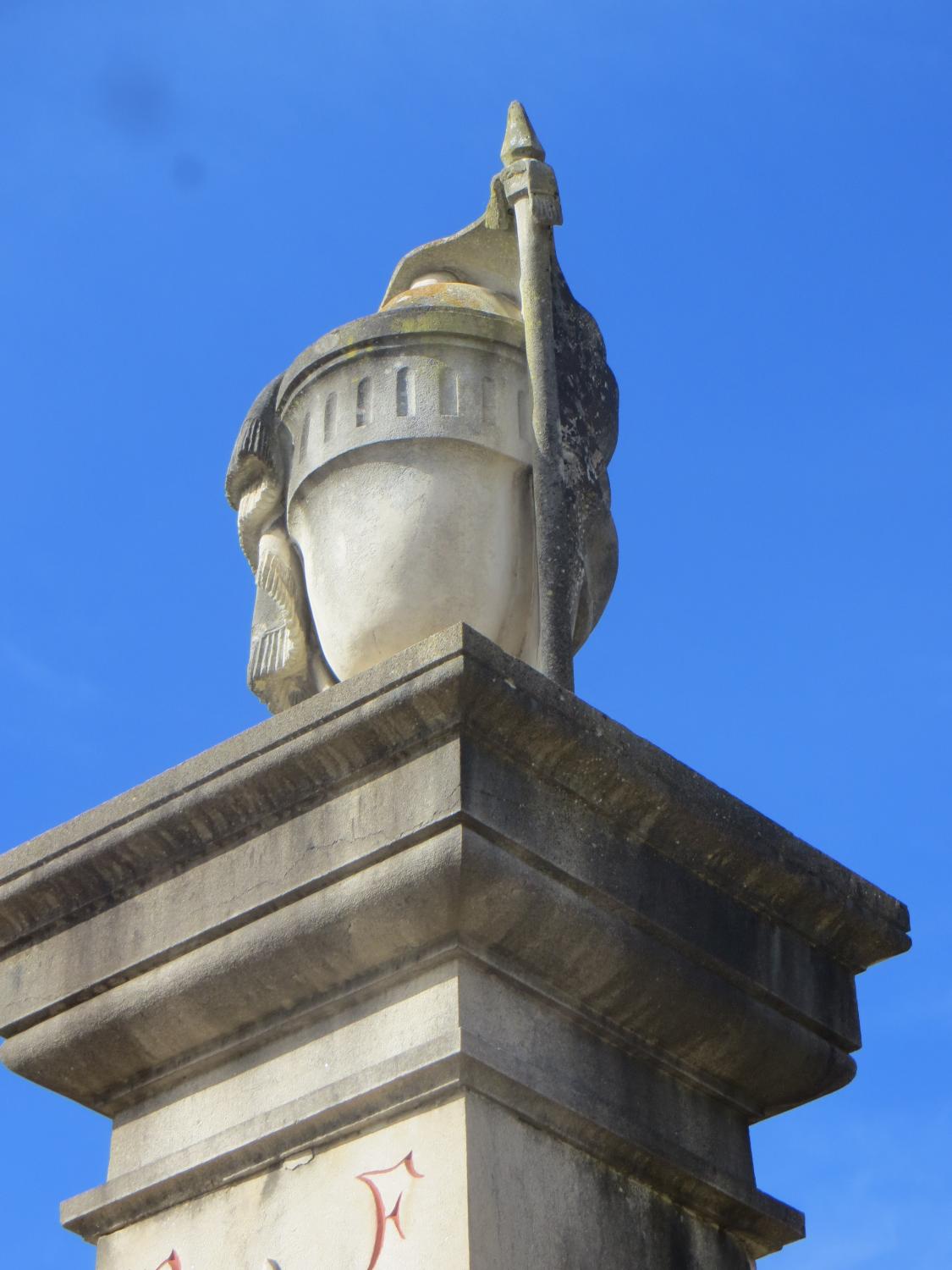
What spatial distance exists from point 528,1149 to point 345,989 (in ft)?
1.49

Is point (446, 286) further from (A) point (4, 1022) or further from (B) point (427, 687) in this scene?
(A) point (4, 1022)

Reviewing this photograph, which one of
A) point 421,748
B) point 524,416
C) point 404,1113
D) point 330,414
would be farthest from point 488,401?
point 404,1113

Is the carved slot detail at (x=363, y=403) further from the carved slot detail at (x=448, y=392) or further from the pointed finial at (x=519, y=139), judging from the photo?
the pointed finial at (x=519, y=139)

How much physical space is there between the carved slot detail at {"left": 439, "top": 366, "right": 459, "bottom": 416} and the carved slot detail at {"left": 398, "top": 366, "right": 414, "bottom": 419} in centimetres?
7

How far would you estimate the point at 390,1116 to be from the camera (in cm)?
390

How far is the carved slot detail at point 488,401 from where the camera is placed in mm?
4875

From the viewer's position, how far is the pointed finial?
5.26 m

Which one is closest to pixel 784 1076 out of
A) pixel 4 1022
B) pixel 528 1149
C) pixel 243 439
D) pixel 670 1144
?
pixel 670 1144

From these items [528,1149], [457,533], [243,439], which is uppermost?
[243,439]

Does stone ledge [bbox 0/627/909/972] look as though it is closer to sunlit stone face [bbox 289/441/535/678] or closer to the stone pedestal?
the stone pedestal

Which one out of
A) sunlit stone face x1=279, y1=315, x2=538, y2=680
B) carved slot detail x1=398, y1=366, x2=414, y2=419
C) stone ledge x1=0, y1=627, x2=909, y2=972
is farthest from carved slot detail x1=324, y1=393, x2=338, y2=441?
stone ledge x1=0, y1=627, x2=909, y2=972

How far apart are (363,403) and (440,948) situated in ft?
4.78

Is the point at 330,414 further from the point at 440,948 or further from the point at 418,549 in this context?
the point at 440,948

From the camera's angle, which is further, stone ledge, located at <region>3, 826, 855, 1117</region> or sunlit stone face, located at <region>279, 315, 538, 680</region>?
sunlit stone face, located at <region>279, 315, 538, 680</region>
